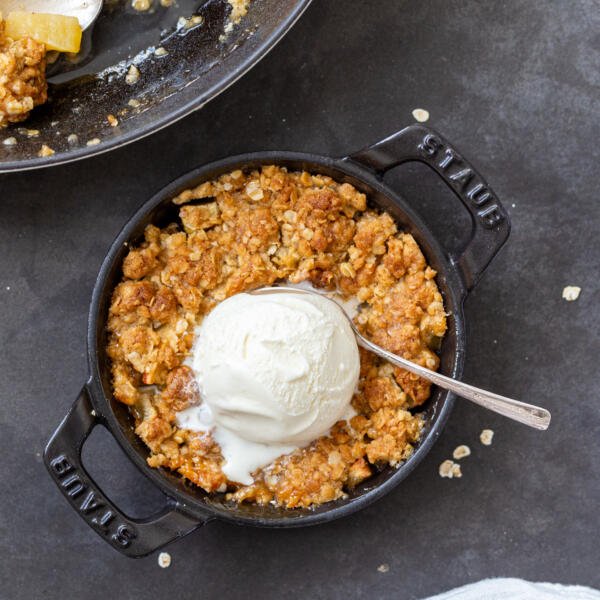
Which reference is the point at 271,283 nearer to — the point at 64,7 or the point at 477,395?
the point at 477,395

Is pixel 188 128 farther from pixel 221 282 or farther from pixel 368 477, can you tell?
pixel 368 477

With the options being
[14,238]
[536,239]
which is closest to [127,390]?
[14,238]

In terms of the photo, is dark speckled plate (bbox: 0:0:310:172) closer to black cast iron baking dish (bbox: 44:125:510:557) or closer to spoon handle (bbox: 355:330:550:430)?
black cast iron baking dish (bbox: 44:125:510:557)

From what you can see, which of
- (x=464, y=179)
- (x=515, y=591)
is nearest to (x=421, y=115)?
(x=464, y=179)

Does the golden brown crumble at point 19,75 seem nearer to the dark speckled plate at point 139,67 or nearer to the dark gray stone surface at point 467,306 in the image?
the dark speckled plate at point 139,67

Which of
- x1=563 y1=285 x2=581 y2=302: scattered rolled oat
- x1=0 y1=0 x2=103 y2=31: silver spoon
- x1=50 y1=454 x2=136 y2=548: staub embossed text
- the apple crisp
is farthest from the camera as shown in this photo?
x1=563 y1=285 x2=581 y2=302: scattered rolled oat

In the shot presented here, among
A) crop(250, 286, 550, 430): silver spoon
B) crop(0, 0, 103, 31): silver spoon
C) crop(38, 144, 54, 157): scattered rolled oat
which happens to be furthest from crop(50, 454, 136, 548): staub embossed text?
crop(0, 0, 103, 31): silver spoon

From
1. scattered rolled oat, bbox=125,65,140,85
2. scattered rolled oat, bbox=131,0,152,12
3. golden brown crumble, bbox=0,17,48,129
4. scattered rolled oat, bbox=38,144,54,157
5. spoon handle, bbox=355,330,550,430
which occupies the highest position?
golden brown crumble, bbox=0,17,48,129

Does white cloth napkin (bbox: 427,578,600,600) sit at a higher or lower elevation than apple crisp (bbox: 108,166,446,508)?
lower
